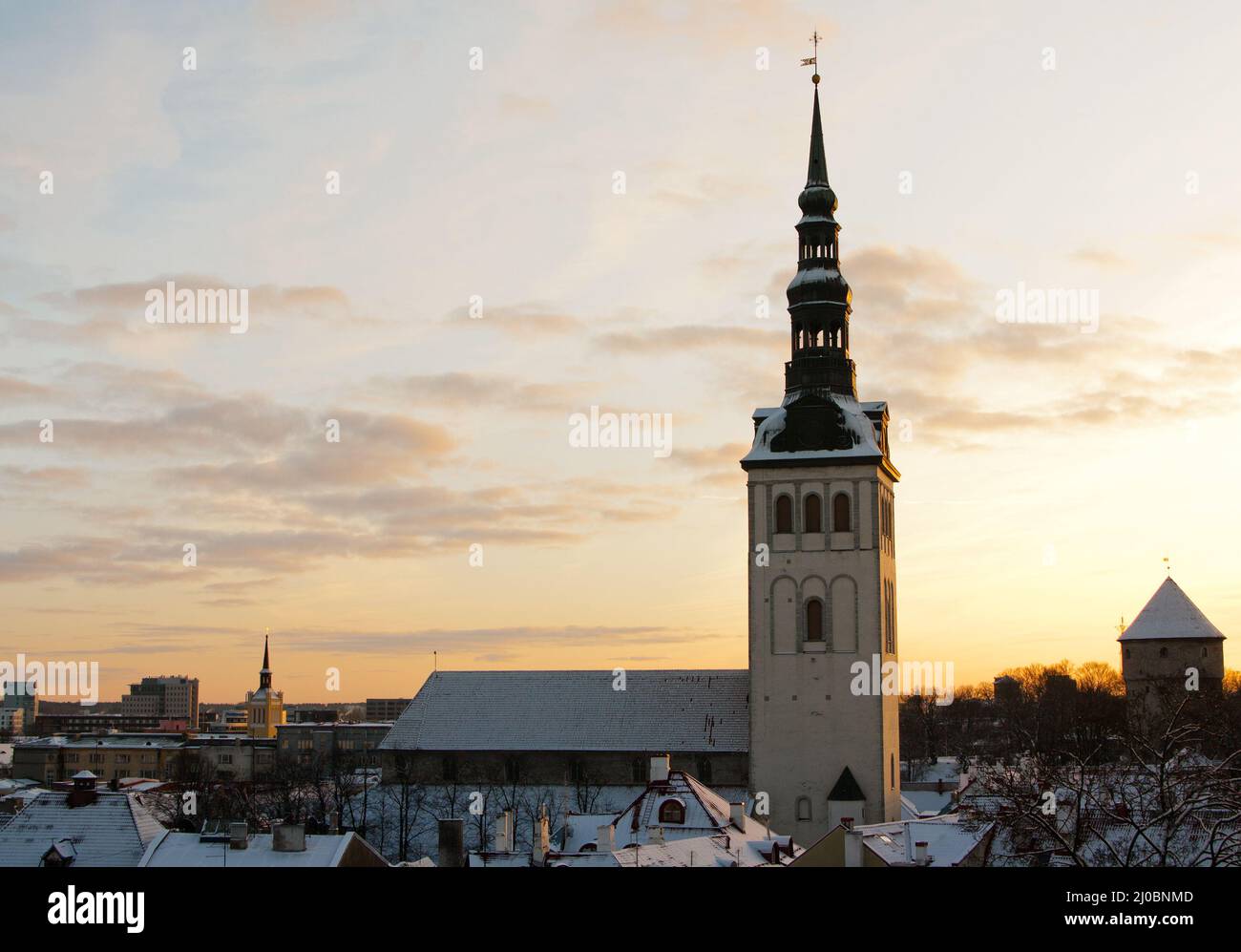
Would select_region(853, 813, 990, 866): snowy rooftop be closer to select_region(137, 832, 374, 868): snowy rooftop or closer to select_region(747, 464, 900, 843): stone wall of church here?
select_region(747, 464, 900, 843): stone wall of church

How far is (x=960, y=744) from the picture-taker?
147 m

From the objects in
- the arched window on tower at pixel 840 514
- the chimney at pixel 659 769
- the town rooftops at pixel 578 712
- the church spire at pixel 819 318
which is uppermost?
the church spire at pixel 819 318

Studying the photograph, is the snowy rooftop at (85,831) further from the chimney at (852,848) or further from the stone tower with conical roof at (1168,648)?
the stone tower with conical roof at (1168,648)

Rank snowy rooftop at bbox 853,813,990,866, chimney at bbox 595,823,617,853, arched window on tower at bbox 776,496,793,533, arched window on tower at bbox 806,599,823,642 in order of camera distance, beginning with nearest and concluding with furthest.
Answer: snowy rooftop at bbox 853,813,990,866 → chimney at bbox 595,823,617,853 → arched window on tower at bbox 806,599,823,642 → arched window on tower at bbox 776,496,793,533

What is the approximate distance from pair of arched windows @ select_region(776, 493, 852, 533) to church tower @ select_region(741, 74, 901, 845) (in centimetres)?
4

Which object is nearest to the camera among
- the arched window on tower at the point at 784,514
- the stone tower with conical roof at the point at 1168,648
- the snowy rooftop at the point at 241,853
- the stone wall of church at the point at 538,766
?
the snowy rooftop at the point at 241,853

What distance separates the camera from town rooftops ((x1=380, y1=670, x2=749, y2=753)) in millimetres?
68125

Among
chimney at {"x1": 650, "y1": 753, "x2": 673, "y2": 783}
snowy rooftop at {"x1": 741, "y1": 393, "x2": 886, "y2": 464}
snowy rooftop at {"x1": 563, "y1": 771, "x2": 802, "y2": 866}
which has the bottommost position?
snowy rooftop at {"x1": 563, "y1": 771, "x2": 802, "y2": 866}

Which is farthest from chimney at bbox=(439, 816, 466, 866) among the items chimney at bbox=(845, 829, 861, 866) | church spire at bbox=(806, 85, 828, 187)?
church spire at bbox=(806, 85, 828, 187)

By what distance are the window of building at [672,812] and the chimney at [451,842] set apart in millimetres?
10212

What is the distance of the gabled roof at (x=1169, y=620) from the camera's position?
113812mm

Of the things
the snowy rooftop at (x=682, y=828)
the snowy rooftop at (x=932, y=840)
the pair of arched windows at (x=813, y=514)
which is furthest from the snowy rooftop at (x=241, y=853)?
the pair of arched windows at (x=813, y=514)
